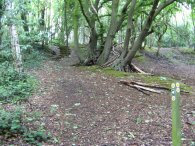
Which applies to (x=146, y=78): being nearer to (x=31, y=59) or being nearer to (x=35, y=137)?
(x=31, y=59)

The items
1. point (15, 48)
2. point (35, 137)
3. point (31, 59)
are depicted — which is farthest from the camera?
point (31, 59)

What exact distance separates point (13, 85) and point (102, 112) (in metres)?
3.00

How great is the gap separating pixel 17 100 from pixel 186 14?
1079 inches

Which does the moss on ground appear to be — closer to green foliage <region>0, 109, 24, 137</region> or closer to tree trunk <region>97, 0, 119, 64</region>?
tree trunk <region>97, 0, 119, 64</region>

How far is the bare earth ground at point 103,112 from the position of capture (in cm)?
540

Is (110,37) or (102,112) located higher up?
(110,37)

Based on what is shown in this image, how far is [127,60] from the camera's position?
12.4 metres

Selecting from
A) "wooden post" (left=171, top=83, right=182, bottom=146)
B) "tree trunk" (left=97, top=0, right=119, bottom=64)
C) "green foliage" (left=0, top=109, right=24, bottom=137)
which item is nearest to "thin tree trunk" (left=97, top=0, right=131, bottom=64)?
"tree trunk" (left=97, top=0, right=119, bottom=64)

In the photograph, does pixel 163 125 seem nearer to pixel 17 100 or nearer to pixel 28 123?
pixel 28 123

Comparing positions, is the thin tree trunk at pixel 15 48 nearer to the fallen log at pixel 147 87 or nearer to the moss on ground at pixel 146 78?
the moss on ground at pixel 146 78

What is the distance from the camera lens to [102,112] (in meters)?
6.86

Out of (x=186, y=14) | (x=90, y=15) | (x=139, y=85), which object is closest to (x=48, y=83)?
(x=139, y=85)

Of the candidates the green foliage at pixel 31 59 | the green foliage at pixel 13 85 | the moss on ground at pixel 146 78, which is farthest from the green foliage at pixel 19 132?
the green foliage at pixel 31 59

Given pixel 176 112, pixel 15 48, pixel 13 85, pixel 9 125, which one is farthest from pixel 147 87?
pixel 176 112
